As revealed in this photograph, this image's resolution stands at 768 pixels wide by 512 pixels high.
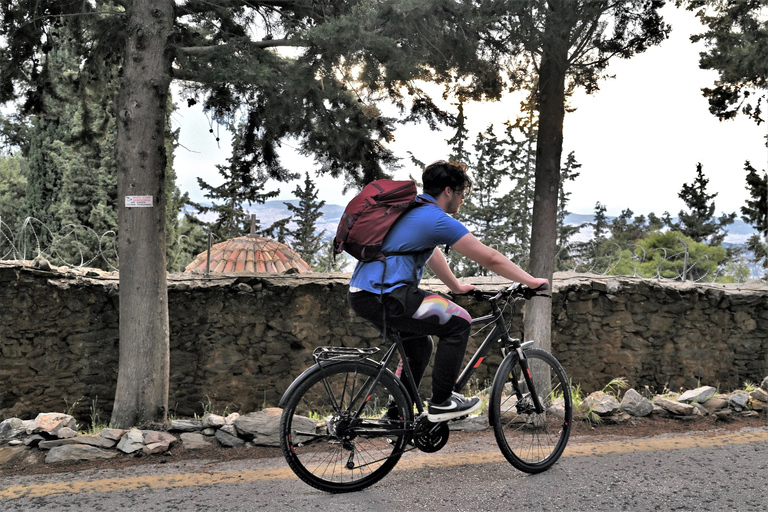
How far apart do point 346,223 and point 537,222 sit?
3768 mm

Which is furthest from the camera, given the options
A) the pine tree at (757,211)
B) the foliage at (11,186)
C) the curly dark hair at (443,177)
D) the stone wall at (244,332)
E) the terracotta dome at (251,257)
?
the foliage at (11,186)

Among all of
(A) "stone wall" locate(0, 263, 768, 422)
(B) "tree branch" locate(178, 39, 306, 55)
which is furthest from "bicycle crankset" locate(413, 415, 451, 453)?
(A) "stone wall" locate(0, 263, 768, 422)

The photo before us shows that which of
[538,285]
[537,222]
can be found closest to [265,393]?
[537,222]

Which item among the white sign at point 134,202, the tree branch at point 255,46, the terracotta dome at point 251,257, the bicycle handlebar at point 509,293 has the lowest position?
the bicycle handlebar at point 509,293

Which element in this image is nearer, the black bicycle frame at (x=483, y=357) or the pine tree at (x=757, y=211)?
the black bicycle frame at (x=483, y=357)

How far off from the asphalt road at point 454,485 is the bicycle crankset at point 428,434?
23 cm

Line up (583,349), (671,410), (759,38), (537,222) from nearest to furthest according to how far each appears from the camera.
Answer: (671,410) → (537,222) → (759,38) → (583,349)

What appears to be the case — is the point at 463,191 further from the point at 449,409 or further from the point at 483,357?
the point at 449,409

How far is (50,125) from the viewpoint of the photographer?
21984 millimetres

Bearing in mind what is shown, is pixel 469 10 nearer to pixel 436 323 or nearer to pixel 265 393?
pixel 436 323

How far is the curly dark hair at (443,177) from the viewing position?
380 cm

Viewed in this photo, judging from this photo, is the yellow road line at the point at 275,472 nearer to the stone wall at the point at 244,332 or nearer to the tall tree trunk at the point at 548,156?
the tall tree trunk at the point at 548,156

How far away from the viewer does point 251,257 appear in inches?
510

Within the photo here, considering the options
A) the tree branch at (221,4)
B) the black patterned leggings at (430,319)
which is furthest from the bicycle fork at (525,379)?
the tree branch at (221,4)
